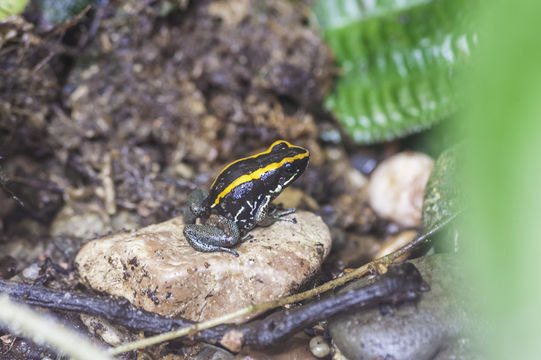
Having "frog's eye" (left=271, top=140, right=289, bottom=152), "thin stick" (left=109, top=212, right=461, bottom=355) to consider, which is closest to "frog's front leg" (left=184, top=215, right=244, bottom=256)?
"thin stick" (left=109, top=212, right=461, bottom=355)

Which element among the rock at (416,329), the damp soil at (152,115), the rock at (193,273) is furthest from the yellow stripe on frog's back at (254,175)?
the rock at (416,329)

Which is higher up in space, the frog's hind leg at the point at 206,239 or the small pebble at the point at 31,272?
the frog's hind leg at the point at 206,239

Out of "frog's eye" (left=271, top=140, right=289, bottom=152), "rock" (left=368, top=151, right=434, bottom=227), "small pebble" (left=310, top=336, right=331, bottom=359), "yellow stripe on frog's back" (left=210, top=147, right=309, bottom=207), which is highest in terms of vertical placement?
"frog's eye" (left=271, top=140, right=289, bottom=152)

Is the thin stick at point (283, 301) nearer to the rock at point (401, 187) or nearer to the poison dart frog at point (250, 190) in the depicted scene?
the poison dart frog at point (250, 190)

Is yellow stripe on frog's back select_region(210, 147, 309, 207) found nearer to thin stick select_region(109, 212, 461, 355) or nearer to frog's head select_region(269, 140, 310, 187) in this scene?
frog's head select_region(269, 140, 310, 187)

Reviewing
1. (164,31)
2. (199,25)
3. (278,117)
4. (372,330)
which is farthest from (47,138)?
(372,330)

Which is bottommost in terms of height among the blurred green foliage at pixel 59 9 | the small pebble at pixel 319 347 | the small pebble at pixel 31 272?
the small pebble at pixel 319 347
